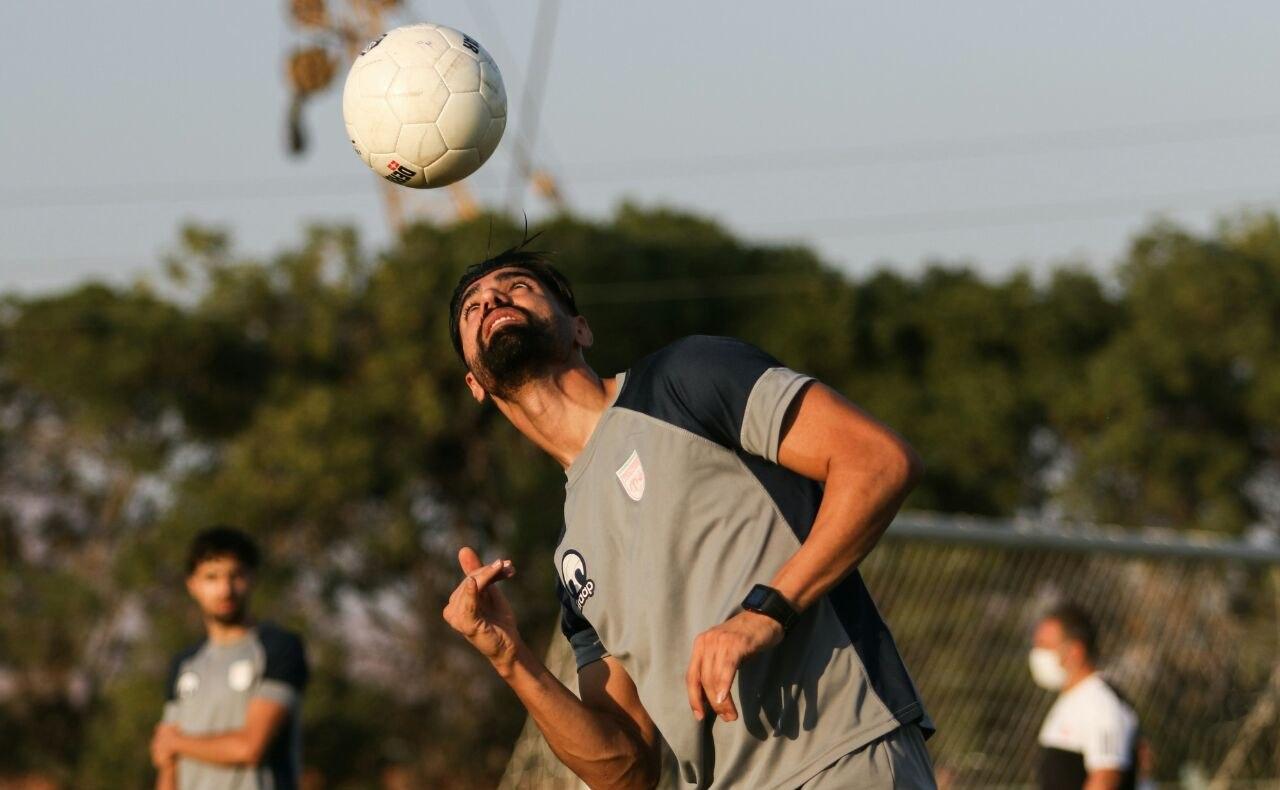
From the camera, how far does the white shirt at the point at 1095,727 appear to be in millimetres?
7414

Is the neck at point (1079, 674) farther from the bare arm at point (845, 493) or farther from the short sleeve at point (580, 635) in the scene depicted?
the bare arm at point (845, 493)

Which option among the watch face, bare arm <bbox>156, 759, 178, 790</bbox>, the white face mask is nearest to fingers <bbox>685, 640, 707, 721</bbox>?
the watch face

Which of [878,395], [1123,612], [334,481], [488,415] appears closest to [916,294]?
[878,395]

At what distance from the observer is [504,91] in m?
4.84

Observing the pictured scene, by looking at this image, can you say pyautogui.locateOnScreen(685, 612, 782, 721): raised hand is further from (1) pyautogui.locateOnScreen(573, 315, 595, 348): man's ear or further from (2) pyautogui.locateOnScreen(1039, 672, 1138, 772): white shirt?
(2) pyautogui.locateOnScreen(1039, 672, 1138, 772): white shirt

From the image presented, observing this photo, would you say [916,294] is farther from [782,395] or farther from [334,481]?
[782,395]

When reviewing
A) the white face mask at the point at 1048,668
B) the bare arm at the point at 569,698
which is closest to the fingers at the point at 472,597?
the bare arm at the point at 569,698

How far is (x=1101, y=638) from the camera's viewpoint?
12891mm

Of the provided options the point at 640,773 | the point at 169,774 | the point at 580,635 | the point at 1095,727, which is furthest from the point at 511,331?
the point at 1095,727

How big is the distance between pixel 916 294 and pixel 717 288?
2591mm

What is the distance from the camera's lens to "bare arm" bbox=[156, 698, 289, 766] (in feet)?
20.7

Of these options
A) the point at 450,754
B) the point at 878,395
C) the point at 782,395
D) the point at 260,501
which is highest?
the point at 782,395

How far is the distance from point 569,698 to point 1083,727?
4.33 meters

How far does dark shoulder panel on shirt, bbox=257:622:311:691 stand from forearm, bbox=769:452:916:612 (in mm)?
3684
